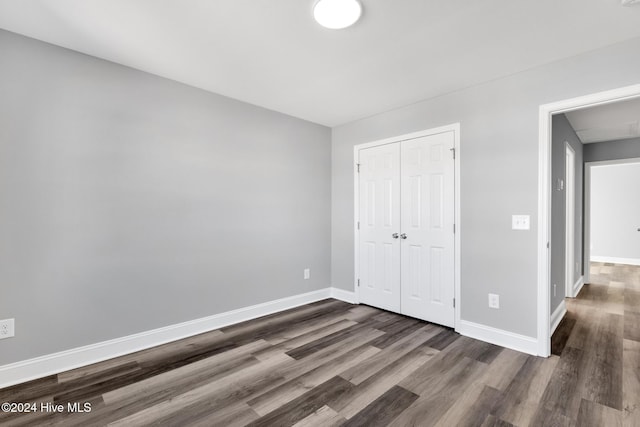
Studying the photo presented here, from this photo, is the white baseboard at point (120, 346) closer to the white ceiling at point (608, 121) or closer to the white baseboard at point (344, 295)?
the white baseboard at point (344, 295)

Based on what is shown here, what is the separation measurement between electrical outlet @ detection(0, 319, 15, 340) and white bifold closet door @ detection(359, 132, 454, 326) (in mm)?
3309

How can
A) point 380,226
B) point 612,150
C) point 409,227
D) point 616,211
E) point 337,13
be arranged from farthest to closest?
point 616,211 < point 612,150 < point 380,226 < point 409,227 < point 337,13

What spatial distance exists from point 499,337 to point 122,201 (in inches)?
141

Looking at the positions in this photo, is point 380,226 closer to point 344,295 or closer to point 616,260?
point 344,295

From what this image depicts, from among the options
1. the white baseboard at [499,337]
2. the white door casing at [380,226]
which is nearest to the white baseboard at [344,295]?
the white door casing at [380,226]

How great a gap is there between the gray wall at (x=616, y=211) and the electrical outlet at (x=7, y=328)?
10170 millimetres

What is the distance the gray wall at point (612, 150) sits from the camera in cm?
453

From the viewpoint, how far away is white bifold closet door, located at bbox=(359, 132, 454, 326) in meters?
3.14

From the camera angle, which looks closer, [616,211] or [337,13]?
[337,13]

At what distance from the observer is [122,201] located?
2529 millimetres

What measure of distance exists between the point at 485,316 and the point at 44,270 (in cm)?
375

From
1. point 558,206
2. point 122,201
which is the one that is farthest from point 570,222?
point 122,201

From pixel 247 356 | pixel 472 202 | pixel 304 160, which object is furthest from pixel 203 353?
pixel 472 202

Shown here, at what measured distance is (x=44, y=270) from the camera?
220cm
